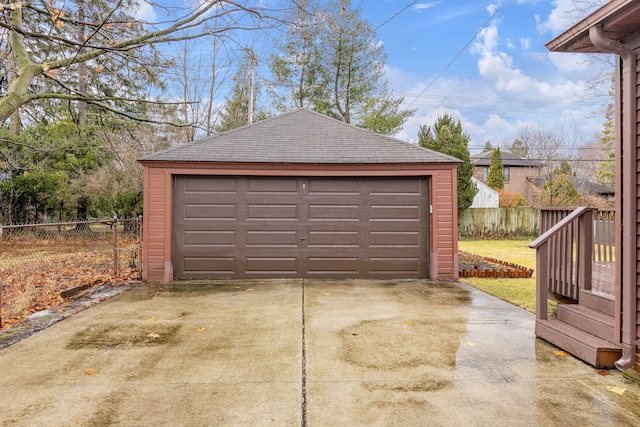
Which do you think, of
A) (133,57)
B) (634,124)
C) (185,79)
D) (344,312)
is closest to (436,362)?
(344,312)

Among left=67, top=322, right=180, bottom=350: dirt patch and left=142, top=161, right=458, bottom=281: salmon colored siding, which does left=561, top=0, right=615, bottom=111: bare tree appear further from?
left=67, top=322, right=180, bottom=350: dirt patch

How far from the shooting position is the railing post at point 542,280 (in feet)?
13.0

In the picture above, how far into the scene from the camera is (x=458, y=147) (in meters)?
17.2

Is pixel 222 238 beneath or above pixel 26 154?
beneath

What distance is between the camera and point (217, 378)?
3010 mm

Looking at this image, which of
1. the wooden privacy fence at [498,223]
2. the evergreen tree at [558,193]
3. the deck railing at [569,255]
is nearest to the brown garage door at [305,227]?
the deck railing at [569,255]

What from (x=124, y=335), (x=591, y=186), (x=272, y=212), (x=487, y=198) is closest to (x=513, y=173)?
(x=591, y=186)

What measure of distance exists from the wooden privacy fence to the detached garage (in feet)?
35.7

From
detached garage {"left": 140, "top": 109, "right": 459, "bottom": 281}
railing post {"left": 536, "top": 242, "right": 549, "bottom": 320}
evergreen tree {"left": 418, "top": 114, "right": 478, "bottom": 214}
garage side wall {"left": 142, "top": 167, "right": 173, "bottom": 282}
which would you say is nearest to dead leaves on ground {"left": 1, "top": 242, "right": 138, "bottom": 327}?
garage side wall {"left": 142, "top": 167, "right": 173, "bottom": 282}

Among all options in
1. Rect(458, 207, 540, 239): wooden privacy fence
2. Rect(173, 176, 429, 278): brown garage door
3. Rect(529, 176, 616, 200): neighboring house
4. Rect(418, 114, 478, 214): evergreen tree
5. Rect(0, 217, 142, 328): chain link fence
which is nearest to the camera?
Rect(0, 217, 142, 328): chain link fence

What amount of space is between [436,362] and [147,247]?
19.4ft

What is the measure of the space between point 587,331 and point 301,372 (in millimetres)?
2797

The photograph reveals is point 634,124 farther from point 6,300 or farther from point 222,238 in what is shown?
point 6,300

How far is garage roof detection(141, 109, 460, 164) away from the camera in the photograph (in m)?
7.33
